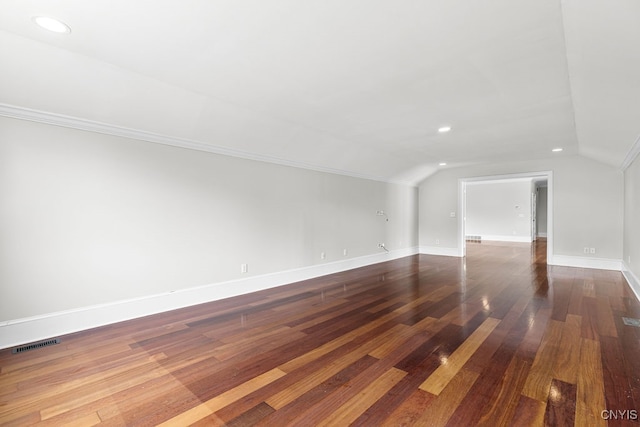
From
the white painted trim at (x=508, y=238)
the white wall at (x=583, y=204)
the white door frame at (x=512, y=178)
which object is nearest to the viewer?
the white wall at (x=583, y=204)

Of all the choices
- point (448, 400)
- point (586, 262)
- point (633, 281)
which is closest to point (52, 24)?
point (448, 400)

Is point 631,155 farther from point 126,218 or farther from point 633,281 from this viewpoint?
point 126,218

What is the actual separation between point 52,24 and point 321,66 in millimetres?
1936

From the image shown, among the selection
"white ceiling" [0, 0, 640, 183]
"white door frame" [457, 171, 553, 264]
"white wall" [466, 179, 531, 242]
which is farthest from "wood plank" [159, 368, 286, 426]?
"white wall" [466, 179, 531, 242]

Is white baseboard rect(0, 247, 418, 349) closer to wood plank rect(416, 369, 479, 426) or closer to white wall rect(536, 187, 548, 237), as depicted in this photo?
wood plank rect(416, 369, 479, 426)

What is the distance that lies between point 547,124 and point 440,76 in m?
2.64

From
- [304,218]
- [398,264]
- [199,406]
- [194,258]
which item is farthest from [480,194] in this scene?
[199,406]

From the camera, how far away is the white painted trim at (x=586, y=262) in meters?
6.03

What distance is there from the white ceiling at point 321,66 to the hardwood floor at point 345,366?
227cm

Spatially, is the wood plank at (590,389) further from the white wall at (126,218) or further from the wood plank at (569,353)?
the white wall at (126,218)

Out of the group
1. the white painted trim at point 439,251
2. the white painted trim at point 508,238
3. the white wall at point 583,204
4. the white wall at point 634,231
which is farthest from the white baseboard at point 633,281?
the white painted trim at point 508,238

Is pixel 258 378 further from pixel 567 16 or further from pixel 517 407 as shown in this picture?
pixel 567 16

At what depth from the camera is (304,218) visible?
5379 millimetres

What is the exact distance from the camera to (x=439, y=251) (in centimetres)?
850
